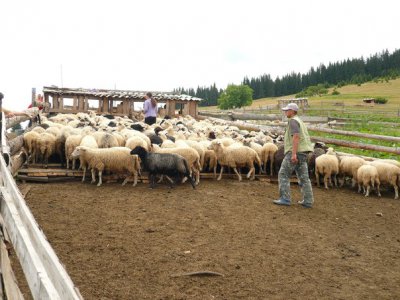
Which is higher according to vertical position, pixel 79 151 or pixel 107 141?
pixel 107 141

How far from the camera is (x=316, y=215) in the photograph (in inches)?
309

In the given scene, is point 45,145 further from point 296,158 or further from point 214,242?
point 296,158

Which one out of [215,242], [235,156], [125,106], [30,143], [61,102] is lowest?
[215,242]

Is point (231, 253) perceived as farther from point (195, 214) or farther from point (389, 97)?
point (389, 97)

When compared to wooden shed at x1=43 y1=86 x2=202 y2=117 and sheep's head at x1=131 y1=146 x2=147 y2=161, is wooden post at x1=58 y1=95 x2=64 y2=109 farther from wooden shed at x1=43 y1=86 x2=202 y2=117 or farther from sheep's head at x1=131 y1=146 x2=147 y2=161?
sheep's head at x1=131 y1=146 x2=147 y2=161

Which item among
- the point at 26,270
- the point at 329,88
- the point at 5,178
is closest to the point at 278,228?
the point at 5,178

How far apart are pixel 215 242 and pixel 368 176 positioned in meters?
5.40

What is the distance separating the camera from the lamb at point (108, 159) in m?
9.38

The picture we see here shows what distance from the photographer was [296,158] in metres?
8.22

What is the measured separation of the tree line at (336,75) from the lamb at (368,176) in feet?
331

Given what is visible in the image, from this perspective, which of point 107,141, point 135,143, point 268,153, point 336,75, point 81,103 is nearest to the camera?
point 135,143

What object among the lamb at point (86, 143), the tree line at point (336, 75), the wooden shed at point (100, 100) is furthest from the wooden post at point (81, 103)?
the tree line at point (336, 75)

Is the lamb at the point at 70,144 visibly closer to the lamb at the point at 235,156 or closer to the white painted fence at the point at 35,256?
the lamb at the point at 235,156

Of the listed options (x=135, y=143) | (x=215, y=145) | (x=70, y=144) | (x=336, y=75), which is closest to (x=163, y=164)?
(x=135, y=143)
